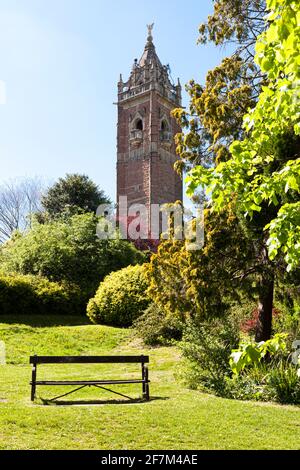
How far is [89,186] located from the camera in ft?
125

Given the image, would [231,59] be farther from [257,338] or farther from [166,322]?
[166,322]

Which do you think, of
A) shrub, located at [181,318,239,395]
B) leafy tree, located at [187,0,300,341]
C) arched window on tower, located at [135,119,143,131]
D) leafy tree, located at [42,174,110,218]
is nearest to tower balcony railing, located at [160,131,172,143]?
arched window on tower, located at [135,119,143,131]

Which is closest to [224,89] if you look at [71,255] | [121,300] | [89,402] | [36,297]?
[89,402]

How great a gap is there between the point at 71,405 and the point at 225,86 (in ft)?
24.8

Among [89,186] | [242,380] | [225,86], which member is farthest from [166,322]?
[89,186]

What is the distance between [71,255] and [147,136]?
21947mm

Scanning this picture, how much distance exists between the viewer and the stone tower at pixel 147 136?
41.5 meters

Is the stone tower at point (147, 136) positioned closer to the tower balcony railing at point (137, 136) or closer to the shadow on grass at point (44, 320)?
the tower balcony railing at point (137, 136)

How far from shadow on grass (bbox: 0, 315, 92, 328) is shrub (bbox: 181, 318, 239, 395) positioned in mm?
8831

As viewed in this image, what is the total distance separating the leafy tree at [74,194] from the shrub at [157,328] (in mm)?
22042

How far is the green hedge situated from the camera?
19766mm

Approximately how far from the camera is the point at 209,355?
33.1 ft

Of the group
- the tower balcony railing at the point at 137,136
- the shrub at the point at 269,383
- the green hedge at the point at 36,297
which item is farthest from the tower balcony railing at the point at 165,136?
the shrub at the point at 269,383

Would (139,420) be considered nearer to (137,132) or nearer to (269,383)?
(269,383)
